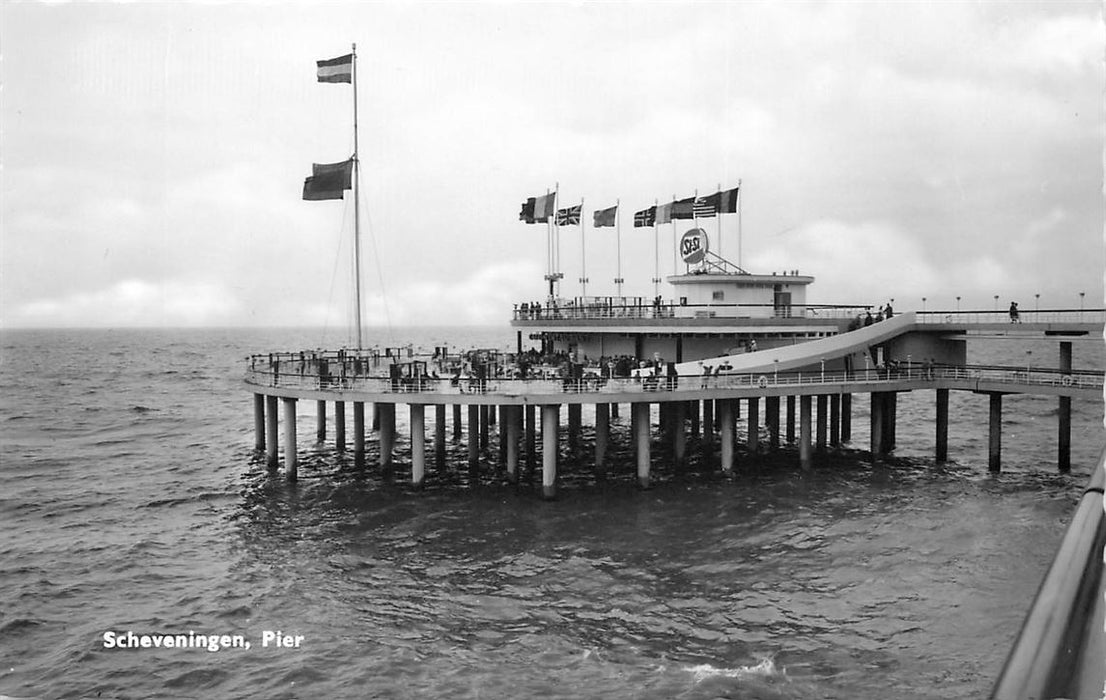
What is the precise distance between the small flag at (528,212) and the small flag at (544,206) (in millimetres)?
905

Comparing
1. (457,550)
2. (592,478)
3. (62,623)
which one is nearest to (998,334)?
(592,478)

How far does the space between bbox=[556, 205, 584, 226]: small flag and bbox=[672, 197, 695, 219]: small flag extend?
549 cm

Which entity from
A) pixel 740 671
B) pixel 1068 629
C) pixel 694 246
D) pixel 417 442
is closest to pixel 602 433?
pixel 417 442

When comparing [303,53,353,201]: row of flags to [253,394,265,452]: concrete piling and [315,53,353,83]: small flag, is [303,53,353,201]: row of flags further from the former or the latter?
[253,394,265,452]: concrete piling

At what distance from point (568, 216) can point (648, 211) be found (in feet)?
15.5

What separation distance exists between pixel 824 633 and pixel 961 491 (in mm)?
18727

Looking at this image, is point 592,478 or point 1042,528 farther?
point 592,478

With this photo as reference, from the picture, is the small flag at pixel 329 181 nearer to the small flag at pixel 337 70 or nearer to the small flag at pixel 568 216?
the small flag at pixel 337 70

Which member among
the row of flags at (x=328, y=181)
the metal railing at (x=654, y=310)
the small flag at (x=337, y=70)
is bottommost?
the metal railing at (x=654, y=310)

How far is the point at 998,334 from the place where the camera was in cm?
4444

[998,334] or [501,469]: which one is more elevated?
[998,334]

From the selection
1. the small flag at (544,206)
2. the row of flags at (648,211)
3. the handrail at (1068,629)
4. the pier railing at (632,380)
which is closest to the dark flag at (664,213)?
the row of flags at (648,211)

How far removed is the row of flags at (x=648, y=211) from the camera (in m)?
48.1

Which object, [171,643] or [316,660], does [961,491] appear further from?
[171,643]
